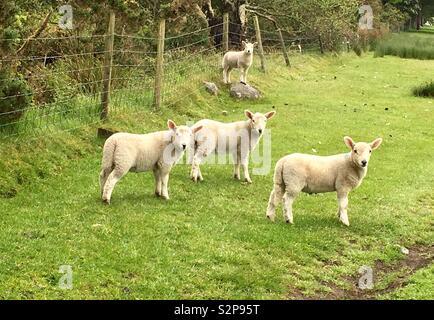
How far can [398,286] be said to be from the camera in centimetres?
691

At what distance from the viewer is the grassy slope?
6445 mm

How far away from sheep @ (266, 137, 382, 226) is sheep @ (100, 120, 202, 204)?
1527mm

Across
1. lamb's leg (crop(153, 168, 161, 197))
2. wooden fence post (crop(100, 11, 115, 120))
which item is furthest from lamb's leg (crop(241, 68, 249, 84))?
lamb's leg (crop(153, 168, 161, 197))

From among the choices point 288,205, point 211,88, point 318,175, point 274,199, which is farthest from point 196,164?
point 211,88

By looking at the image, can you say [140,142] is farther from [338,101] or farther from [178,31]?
[178,31]

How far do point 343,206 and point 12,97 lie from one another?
5.37 metres

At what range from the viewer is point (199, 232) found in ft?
26.2

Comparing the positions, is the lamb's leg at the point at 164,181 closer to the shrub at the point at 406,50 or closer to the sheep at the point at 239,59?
the sheep at the point at 239,59

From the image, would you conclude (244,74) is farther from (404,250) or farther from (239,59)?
(404,250)

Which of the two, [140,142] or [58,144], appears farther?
[58,144]

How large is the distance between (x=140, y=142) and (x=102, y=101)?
3971 millimetres

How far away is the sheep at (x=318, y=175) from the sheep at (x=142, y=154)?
1527mm

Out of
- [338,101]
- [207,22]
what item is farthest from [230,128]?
[207,22]

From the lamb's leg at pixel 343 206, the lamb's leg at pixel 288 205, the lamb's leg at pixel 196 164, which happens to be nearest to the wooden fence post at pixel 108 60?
the lamb's leg at pixel 196 164
